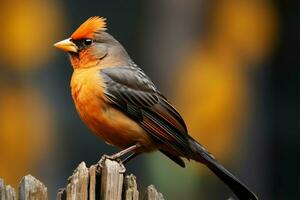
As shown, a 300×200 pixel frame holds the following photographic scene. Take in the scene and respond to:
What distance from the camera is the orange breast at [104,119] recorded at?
8323mm

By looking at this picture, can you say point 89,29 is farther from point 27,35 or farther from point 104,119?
point 27,35

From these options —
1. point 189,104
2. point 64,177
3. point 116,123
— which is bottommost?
point 64,177

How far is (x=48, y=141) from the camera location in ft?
47.9

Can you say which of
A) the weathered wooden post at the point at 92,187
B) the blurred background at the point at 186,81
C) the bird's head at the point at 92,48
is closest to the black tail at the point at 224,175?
the bird's head at the point at 92,48

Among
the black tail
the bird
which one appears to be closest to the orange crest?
the bird

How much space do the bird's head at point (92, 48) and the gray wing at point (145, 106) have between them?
10 centimetres

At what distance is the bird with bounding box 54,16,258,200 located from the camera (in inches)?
329

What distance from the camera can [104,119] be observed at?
832 centimetres

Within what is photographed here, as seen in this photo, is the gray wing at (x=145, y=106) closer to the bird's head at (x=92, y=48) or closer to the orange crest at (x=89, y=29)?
the bird's head at (x=92, y=48)

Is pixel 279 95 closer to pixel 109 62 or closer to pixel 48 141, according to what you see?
pixel 48 141

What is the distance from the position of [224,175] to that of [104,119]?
82 centimetres

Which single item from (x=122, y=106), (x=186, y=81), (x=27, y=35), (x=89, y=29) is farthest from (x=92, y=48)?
(x=27, y=35)

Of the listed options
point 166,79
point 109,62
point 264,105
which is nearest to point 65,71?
point 166,79

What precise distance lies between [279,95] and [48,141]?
8.65 ft
